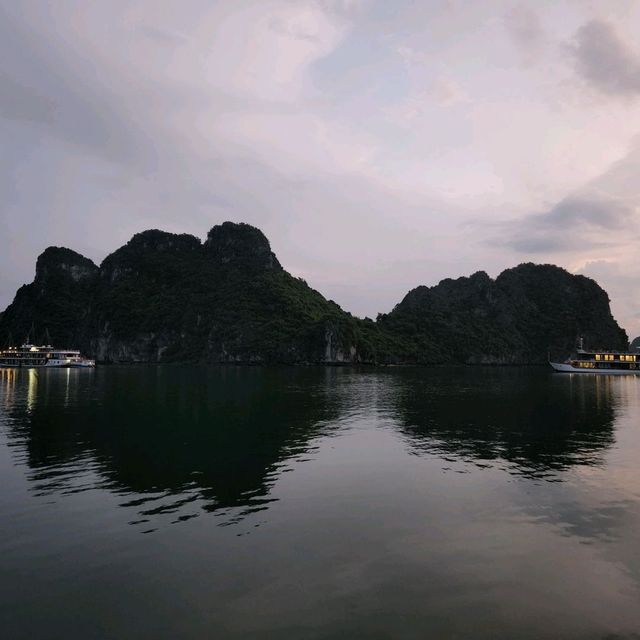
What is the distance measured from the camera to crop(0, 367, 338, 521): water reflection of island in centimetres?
2103

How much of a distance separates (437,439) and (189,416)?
80.2 ft

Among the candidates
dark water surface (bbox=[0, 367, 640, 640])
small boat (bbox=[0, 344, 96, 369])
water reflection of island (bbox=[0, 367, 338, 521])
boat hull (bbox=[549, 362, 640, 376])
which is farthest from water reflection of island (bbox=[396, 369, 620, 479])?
small boat (bbox=[0, 344, 96, 369])

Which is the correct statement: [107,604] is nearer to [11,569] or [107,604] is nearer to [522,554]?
[11,569]

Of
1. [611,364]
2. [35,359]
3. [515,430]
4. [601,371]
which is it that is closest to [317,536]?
[515,430]

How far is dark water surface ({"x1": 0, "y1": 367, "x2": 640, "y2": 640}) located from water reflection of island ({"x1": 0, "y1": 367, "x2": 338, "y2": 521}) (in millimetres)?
203

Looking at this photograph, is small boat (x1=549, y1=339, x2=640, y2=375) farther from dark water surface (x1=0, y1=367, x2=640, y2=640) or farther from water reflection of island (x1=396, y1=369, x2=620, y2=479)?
dark water surface (x1=0, y1=367, x2=640, y2=640)

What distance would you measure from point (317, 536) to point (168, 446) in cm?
1830

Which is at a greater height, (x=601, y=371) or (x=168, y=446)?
(x=601, y=371)

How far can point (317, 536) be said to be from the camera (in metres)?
15.8

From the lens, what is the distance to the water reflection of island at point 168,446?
21.0 m

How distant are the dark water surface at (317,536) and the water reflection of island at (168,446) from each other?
8.0 inches

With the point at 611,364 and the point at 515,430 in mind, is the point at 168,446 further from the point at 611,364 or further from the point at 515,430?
the point at 611,364

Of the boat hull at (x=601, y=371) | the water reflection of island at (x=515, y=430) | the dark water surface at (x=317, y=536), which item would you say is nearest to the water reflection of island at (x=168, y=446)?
the dark water surface at (x=317, y=536)

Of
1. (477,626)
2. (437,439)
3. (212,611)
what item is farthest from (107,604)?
(437,439)
